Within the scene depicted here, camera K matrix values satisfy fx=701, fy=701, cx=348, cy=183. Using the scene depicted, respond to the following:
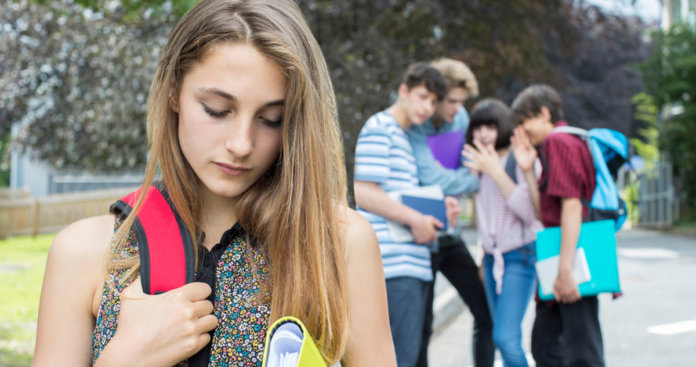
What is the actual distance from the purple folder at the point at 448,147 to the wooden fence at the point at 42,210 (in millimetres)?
13102

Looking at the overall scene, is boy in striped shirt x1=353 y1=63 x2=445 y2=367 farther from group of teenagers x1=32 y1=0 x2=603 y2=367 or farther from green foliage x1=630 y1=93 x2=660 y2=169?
green foliage x1=630 y1=93 x2=660 y2=169

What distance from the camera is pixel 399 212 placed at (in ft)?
11.7

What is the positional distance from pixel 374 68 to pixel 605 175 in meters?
5.04

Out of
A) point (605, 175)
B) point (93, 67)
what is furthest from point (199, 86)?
point (93, 67)

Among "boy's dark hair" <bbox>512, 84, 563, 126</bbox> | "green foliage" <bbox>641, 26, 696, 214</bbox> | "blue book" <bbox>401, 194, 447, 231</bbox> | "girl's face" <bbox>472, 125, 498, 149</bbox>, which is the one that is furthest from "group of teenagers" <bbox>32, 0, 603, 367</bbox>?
"green foliage" <bbox>641, 26, 696, 214</bbox>

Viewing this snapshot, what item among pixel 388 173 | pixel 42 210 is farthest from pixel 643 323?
pixel 42 210

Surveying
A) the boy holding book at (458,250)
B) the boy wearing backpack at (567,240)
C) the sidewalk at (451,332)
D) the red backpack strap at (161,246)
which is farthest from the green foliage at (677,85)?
the red backpack strap at (161,246)

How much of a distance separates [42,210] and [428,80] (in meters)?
15.5

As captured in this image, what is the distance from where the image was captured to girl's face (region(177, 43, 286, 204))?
4.75ft

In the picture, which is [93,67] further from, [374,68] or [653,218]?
[653,218]

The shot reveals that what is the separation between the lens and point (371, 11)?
9.44 m

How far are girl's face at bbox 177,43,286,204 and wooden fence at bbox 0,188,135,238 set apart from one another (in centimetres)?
1530

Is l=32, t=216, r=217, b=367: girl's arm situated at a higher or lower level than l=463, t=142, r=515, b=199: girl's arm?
lower

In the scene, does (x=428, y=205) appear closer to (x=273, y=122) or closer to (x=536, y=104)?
(x=536, y=104)
